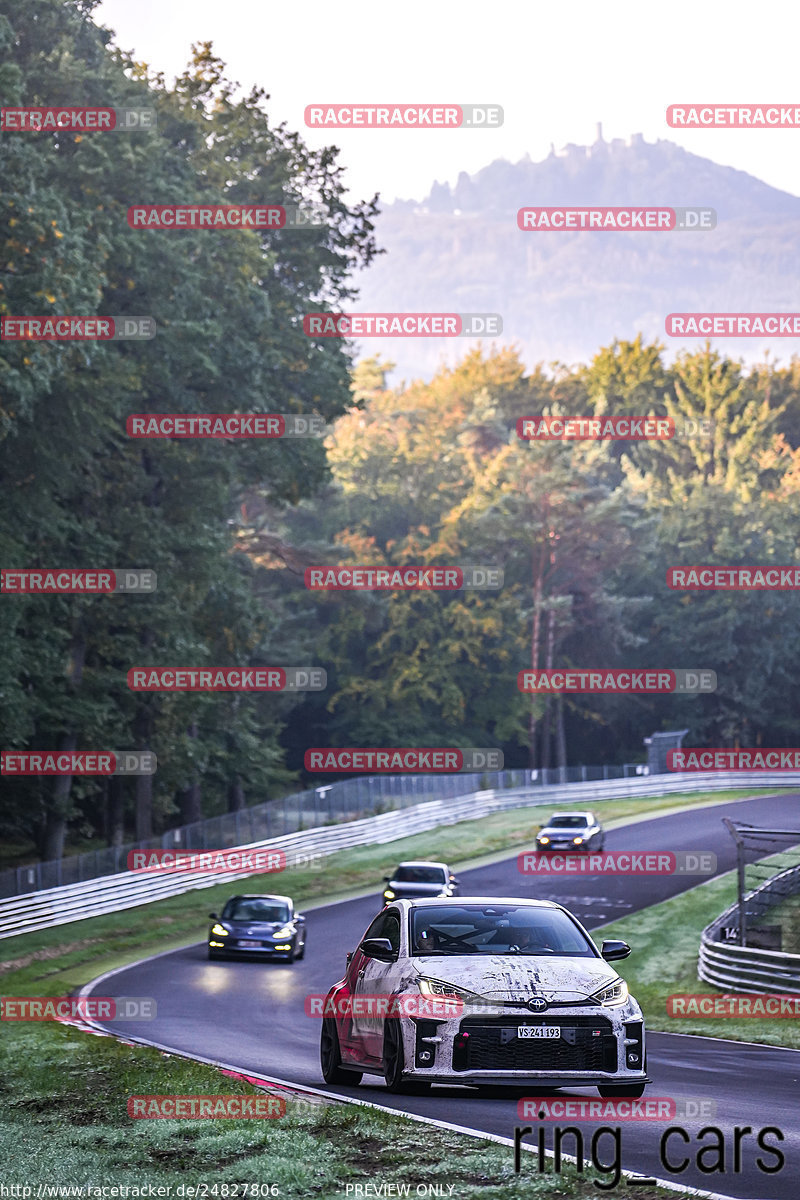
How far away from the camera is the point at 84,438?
3494 centimetres

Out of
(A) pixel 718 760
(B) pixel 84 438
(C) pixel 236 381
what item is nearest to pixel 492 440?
(A) pixel 718 760

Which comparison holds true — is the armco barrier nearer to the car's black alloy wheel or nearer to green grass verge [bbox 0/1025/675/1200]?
green grass verge [bbox 0/1025/675/1200]

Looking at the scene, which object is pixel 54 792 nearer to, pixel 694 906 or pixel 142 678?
pixel 142 678

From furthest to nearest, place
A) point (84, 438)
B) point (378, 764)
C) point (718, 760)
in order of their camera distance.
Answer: point (718, 760), point (378, 764), point (84, 438)

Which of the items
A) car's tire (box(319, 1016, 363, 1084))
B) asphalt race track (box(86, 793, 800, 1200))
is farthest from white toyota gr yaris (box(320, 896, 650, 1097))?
car's tire (box(319, 1016, 363, 1084))

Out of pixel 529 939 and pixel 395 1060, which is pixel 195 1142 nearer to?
pixel 395 1060

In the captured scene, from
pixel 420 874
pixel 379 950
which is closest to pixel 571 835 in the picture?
pixel 420 874

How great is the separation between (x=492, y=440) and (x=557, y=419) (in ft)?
32.8

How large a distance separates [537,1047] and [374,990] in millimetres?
1737

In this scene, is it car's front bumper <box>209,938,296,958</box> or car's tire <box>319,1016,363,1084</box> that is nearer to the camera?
car's tire <box>319,1016,363,1084</box>

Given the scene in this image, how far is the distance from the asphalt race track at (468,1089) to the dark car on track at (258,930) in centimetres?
33

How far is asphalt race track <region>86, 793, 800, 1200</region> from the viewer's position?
9320 mm

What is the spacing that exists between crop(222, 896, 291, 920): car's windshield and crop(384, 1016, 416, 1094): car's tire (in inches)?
798

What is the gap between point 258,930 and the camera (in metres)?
31.0
